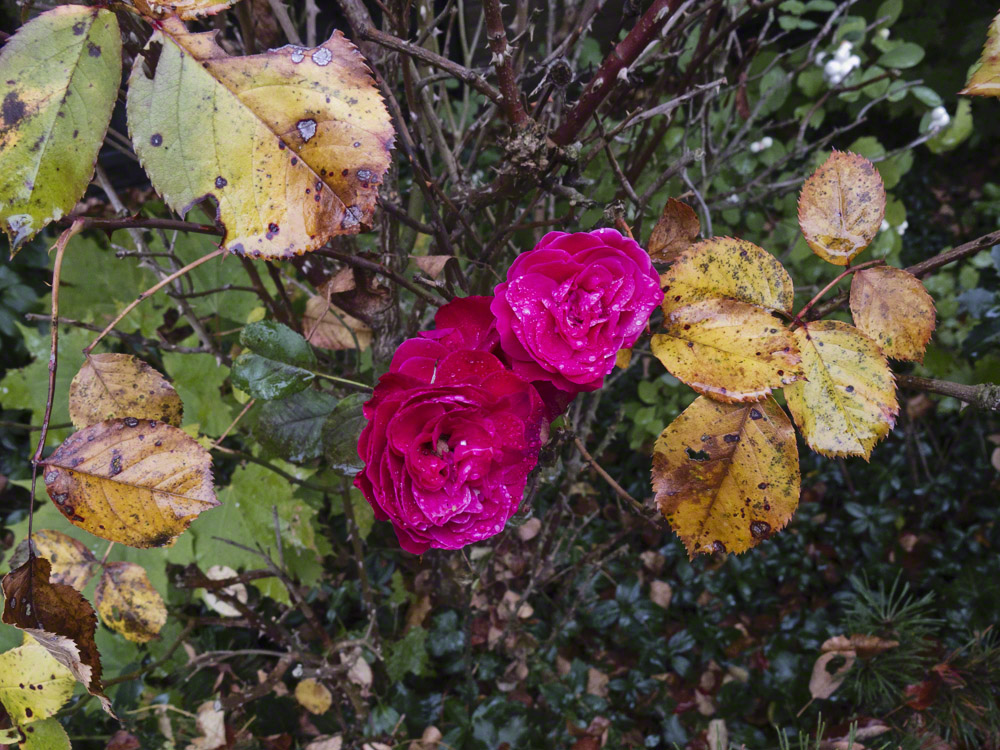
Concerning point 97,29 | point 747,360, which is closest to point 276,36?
point 97,29

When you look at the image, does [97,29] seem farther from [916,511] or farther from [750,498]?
[916,511]

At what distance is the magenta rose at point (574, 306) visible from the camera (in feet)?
1.45

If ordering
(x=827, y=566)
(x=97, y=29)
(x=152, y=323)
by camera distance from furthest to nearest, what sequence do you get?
(x=827, y=566), (x=152, y=323), (x=97, y=29)

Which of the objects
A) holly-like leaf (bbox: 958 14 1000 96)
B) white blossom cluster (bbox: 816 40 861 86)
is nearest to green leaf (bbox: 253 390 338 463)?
holly-like leaf (bbox: 958 14 1000 96)

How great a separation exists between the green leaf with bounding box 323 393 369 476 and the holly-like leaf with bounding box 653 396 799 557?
287 mm

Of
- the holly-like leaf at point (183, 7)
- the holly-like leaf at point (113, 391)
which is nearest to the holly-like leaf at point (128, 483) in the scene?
the holly-like leaf at point (113, 391)

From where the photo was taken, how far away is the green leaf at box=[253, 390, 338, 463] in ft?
2.14

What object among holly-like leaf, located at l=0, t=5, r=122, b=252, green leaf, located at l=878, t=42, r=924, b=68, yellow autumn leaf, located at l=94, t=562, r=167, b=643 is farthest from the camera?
green leaf, located at l=878, t=42, r=924, b=68

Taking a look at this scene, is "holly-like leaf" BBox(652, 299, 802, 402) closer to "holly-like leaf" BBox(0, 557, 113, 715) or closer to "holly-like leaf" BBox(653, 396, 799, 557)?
"holly-like leaf" BBox(653, 396, 799, 557)

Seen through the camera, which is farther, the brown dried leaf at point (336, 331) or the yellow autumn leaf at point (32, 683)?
the brown dried leaf at point (336, 331)

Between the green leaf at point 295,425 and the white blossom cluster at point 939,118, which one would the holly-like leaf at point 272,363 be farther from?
the white blossom cluster at point 939,118

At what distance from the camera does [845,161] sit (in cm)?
53

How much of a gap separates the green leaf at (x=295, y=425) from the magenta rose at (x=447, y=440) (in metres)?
0.22

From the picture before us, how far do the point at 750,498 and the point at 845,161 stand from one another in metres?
0.31
